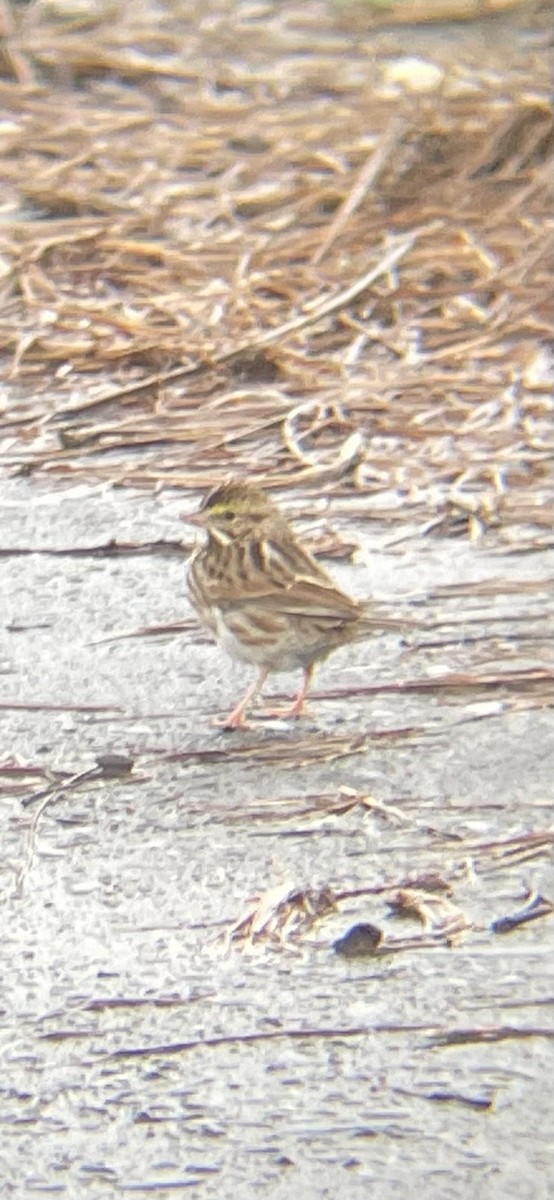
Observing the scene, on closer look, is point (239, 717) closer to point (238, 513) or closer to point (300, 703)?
point (300, 703)

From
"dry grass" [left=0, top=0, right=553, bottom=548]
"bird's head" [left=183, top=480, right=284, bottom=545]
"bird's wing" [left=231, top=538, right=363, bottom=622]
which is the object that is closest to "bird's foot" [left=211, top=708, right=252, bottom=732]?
"bird's wing" [left=231, top=538, right=363, bottom=622]

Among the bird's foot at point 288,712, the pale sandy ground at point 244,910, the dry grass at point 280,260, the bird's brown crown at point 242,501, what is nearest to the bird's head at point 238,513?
the bird's brown crown at point 242,501

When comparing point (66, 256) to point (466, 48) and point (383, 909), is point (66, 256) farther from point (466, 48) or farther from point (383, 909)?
point (383, 909)

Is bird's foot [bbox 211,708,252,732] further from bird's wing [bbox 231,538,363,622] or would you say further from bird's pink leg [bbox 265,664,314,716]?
bird's wing [bbox 231,538,363,622]

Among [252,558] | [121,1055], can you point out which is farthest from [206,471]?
[121,1055]

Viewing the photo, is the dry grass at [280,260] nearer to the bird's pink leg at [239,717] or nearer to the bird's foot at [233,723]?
the bird's pink leg at [239,717]

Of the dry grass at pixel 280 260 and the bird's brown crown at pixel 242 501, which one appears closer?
the bird's brown crown at pixel 242 501
